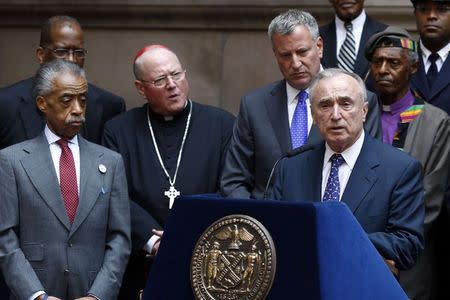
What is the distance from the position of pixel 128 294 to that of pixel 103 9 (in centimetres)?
306

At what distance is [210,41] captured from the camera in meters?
9.96

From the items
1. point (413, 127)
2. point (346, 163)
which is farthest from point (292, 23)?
point (346, 163)

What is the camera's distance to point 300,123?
7383 millimetres

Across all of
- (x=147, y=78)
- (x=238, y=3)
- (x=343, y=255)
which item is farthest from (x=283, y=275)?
(x=238, y=3)

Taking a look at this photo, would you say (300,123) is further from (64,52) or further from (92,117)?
(64,52)

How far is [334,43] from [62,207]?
231 centimetres

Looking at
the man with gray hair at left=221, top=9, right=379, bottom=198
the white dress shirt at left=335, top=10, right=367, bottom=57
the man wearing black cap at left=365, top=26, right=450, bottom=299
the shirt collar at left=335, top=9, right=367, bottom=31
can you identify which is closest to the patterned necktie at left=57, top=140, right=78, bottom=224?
the man with gray hair at left=221, top=9, right=379, bottom=198

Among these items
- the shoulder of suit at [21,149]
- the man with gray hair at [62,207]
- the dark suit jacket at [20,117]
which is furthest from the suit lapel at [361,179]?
the dark suit jacket at [20,117]

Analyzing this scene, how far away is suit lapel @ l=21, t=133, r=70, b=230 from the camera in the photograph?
22.8 feet

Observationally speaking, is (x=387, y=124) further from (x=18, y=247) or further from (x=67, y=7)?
(x=67, y=7)

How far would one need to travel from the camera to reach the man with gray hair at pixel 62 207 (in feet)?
22.6

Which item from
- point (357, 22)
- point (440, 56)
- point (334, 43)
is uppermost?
point (357, 22)

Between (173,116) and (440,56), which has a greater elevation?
(440,56)

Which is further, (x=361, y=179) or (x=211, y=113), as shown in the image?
(x=211, y=113)
